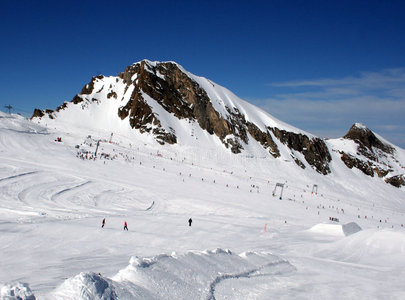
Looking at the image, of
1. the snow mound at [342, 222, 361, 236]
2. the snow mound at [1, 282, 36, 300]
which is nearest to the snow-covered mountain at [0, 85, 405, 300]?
the snow mound at [1, 282, 36, 300]

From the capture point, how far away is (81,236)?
1759cm

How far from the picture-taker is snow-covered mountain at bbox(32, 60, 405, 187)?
2852 inches

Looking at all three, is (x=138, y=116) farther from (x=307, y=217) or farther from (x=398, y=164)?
(x=398, y=164)

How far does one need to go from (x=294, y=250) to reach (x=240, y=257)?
6.39 m

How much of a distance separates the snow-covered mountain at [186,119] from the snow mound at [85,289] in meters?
59.8

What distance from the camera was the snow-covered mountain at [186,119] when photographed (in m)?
72.4

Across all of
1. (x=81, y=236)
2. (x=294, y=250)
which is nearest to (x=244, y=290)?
(x=294, y=250)

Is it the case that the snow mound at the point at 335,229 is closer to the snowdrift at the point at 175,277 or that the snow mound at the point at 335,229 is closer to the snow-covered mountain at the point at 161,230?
the snow-covered mountain at the point at 161,230

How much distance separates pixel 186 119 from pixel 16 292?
74421mm

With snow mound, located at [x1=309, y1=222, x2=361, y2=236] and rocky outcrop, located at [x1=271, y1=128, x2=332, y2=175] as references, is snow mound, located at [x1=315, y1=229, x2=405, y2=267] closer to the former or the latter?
snow mound, located at [x1=309, y1=222, x2=361, y2=236]

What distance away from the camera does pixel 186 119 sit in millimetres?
79312

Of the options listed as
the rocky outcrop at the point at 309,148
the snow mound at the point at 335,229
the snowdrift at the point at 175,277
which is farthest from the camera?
the rocky outcrop at the point at 309,148

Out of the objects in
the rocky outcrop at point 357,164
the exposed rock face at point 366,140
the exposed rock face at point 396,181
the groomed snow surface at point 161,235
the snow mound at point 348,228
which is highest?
the exposed rock face at point 366,140

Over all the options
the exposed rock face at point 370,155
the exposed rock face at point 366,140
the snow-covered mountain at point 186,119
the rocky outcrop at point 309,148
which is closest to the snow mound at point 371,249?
the snow-covered mountain at point 186,119
